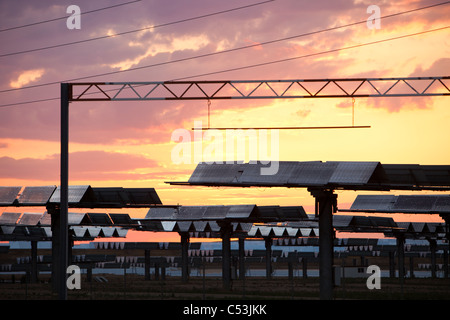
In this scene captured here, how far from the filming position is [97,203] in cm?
5562

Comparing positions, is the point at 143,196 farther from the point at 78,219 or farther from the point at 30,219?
the point at 30,219

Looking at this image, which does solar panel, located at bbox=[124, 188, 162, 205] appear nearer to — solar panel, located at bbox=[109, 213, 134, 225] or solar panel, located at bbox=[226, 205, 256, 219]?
solar panel, located at bbox=[226, 205, 256, 219]

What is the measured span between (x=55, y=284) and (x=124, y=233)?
37102 mm

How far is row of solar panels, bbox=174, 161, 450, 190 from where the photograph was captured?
45.4 meters

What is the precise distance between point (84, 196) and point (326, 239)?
17.6 m

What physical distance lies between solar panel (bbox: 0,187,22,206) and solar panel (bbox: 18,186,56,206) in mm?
512

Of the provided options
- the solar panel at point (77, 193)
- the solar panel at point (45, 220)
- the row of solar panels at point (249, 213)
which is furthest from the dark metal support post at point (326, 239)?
the solar panel at point (45, 220)

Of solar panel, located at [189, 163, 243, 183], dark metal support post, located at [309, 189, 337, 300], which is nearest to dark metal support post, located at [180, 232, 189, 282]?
solar panel, located at [189, 163, 243, 183]

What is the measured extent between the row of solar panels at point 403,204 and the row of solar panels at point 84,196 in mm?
18440

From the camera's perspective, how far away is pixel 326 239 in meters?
48.0

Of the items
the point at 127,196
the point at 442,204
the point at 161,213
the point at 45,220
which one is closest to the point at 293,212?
the point at 442,204
